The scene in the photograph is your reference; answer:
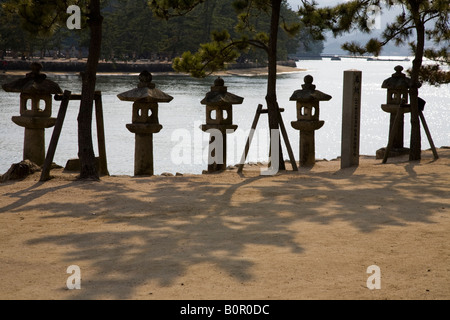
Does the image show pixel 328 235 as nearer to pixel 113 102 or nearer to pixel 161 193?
pixel 161 193

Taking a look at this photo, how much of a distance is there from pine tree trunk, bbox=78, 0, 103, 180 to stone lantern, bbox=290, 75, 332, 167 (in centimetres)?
421

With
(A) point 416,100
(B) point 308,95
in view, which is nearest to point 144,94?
(B) point 308,95

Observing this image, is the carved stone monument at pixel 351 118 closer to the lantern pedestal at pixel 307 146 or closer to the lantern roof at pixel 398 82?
the lantern pedestal at pixel 307 146

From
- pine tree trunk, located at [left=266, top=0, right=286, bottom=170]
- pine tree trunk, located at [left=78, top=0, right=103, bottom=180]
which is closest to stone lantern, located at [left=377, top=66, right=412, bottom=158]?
pine tree trunk, located at [left=266, top=0, right=286, bottom=170]

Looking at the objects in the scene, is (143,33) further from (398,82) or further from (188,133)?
(398,82)

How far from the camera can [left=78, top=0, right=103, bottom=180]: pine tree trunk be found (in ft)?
29.4

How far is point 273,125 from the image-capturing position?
10.8 meters

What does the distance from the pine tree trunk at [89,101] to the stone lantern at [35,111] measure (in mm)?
1198

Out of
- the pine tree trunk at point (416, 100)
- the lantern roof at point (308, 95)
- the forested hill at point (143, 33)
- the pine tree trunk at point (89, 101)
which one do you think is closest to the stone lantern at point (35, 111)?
the pine tree trunk at point (89, 101)

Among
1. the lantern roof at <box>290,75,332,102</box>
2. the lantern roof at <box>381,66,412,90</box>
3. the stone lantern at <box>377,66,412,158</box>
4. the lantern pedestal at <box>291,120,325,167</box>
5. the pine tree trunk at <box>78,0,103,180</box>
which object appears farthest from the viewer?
the lantern roof at <box>381,66,412,90</box>

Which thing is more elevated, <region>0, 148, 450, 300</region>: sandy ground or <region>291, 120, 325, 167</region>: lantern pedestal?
<region>291, 120, 325, 167</region>: lantern pedestal

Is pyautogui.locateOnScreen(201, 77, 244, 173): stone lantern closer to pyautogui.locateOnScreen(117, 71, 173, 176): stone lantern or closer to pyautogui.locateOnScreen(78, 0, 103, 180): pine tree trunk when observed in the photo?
pyautogui.locateOnScreen(117, 71, 173, 176): stone lantern

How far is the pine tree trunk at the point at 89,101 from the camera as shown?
8953 millimetres

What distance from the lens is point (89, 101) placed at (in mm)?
9062
